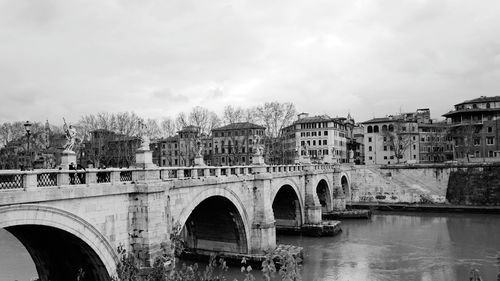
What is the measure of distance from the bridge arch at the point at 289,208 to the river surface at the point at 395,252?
1.72 m

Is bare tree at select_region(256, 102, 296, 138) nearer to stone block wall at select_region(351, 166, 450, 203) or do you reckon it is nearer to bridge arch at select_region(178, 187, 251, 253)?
stone block wall at select_region(351, 166, 450, 203)

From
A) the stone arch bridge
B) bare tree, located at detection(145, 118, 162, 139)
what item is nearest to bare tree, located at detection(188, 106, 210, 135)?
bare tree, located at detection(145, 118, 162, 139)

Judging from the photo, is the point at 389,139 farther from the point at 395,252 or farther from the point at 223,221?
the point at 223,221

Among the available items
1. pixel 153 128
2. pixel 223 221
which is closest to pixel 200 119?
pixel 153 128

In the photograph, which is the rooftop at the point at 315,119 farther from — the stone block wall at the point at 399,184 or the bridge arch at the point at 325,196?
the bridge arch at the point at 325,196

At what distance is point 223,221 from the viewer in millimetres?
23062

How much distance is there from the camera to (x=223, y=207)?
2214cm

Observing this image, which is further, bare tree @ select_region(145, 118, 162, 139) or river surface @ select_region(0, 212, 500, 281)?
bare tree @ select_region(145, 118, 162, 139)

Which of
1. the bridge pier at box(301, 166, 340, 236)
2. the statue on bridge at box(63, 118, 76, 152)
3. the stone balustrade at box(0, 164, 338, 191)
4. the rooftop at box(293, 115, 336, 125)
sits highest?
the rooftop at box(293, 115, 336, 125)

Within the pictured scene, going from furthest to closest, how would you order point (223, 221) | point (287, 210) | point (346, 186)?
point (346, 186), point (287, 210), point (223, 221)

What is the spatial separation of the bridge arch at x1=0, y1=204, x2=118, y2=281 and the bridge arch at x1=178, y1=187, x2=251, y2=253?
24.3ft

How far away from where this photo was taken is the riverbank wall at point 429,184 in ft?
151

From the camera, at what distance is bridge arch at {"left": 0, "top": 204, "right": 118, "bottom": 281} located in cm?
1009

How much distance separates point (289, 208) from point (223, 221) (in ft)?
39.2
